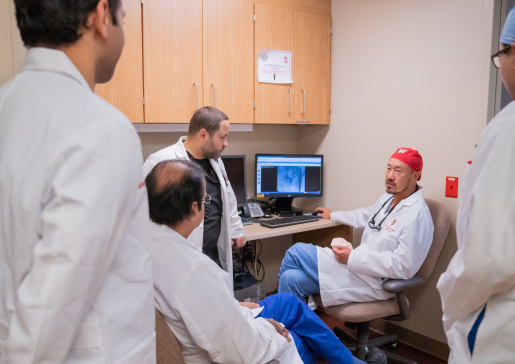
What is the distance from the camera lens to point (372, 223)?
8.55 ft

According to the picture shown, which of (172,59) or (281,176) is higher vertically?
(172,59)

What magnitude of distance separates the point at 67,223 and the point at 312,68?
2.81 meters

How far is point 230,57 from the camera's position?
2.77 m

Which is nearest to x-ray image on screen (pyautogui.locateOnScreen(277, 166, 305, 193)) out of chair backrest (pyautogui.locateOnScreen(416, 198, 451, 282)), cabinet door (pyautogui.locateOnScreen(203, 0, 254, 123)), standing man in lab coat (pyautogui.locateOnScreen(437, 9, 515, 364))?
cabinet door (pyautogui.locateOnScreen(203, 0, 254, 123))

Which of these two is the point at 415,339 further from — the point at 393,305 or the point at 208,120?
the point at 208,120

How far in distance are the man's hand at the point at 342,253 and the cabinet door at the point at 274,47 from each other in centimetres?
110

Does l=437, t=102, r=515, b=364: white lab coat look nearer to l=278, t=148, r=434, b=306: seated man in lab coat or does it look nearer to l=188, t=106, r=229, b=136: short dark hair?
l=278, t=148, r=434, b=306: seated man in lab coat

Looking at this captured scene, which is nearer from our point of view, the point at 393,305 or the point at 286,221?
the point at 393,305

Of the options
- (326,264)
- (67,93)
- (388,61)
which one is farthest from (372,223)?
(67,93)

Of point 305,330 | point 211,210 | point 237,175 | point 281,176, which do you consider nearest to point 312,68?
point 281,176

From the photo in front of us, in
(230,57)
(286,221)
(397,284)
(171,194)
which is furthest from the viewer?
(286,221)

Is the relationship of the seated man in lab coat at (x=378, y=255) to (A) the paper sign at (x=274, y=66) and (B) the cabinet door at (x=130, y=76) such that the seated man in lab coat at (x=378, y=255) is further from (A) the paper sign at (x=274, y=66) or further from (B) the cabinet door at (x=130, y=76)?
(B) the cabinet door at (x=130, y=76)

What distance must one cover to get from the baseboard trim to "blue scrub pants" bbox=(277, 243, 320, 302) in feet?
2.77

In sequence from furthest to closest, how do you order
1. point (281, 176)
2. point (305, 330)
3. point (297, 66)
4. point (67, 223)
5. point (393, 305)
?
point (281, 176) < point (297, 66) < point (393, 305) < point (305, 330) < point (67, 223)
